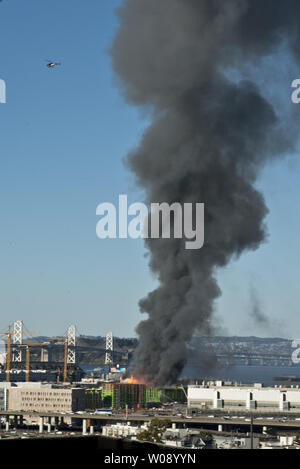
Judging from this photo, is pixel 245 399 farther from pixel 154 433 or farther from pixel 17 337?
pixel 17 337

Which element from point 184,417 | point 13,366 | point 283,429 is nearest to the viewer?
point 283,429

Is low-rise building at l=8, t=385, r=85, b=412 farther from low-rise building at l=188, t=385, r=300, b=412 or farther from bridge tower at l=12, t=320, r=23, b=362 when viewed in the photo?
bridge tower at l=12, t=320, r=23, b=362

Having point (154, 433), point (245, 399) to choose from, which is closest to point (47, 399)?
point (245, 399)

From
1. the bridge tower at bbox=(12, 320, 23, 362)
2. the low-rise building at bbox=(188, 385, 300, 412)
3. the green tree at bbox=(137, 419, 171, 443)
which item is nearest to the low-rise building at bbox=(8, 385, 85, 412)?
the low-rise building at bbox=(188, 385, 300, 412)

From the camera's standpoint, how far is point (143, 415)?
79250mm

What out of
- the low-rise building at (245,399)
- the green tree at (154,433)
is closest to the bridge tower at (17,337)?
the low-rise building at (245,399)

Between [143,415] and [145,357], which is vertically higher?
[145,357]

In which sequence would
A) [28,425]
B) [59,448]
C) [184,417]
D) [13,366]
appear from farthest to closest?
[13,366] < [28,425] < [184,417] < [59,448]

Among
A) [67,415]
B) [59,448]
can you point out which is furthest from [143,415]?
[59,448]

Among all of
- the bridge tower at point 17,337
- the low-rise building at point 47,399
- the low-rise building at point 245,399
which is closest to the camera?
the low-rise building at point 245,399

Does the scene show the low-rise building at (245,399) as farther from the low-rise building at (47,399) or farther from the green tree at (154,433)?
the green tree at (154,433)
